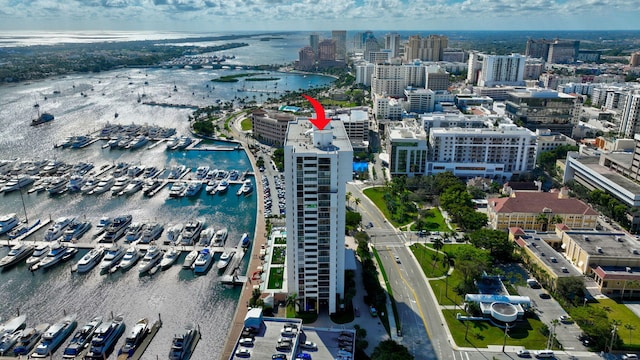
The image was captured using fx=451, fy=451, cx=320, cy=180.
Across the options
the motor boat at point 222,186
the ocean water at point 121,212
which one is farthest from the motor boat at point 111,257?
the motor boat at point 222,186

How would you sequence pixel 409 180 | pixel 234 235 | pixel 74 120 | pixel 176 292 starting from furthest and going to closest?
pixel 74 120, pixel 409 180, pixel 234 235, pixel 176 292

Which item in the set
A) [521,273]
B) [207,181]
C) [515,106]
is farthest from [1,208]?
[515,106]

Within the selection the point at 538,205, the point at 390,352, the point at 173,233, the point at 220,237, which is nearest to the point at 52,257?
the point at 173,233

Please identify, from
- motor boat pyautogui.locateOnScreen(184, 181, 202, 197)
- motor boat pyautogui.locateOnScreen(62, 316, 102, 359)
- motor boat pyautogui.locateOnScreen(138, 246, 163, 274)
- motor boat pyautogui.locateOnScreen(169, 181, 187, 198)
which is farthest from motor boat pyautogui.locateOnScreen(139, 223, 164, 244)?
motor boat pyautogui.locateOnScreen(62, 316, 102, 359)

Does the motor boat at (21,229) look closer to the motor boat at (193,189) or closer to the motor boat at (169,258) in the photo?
the motor boat at (193,189)

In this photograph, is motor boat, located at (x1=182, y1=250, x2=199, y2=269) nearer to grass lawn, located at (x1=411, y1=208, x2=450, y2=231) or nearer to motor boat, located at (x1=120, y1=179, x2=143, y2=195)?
motor boat, located at (x1=120, y1=179, x2=143, y2=195)

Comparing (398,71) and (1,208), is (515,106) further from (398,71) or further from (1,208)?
(1,208)
